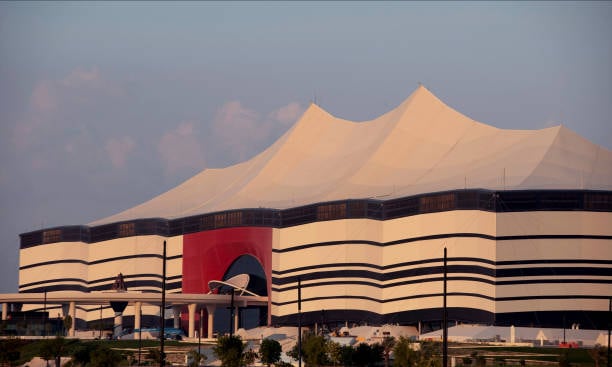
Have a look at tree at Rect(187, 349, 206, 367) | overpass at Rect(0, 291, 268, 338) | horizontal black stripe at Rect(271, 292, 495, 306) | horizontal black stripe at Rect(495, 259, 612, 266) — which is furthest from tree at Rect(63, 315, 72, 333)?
horizontal black stripe at Rect(495, 259, 612, 266)

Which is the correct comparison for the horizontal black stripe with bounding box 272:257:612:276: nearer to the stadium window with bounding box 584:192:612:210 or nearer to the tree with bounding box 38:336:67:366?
the stadium window with bounding box 584:192:612:210

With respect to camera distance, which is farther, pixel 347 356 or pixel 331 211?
pixel 331 211

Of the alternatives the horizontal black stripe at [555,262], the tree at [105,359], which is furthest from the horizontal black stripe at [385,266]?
the tree at [105,359]

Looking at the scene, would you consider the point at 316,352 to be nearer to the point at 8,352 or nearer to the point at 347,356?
the point at 347,356

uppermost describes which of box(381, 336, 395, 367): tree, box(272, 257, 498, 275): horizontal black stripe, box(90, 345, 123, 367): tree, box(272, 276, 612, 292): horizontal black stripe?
box(272, 257, 498, 275): horizontal black stripe

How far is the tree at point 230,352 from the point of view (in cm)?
11594

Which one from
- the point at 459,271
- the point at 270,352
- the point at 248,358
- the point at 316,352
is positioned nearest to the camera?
the point at 316,352

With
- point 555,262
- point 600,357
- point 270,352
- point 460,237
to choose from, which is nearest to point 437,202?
point 460,237

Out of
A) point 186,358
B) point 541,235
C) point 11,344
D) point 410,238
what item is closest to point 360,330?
point 410,238

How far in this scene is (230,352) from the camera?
11656 centimetres

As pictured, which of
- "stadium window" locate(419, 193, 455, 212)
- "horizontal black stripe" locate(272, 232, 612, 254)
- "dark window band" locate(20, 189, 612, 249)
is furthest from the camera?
"stadium window" locate(419, 193, 455, 212)

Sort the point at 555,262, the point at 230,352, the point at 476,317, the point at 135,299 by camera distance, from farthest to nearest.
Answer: the point at 135,299
the point at 476,317
the point at 555,262
the point at 230,352

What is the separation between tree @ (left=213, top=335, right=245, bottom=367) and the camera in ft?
380

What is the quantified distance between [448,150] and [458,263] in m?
25.9
